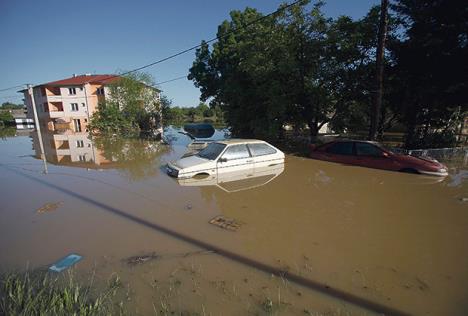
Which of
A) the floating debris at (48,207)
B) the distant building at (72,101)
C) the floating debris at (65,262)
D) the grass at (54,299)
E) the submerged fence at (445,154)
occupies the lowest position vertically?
the floating debris at (48,207)

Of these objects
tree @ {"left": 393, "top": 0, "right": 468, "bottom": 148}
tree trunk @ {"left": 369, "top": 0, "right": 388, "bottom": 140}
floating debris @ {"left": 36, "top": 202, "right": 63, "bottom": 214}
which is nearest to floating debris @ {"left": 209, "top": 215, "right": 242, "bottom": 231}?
floating debris @ {"left": 36, "top": 202, "right": 63, "bottom": 214}

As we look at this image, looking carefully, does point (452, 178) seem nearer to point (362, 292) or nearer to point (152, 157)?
point (362, 292)

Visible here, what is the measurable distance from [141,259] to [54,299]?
1.33m

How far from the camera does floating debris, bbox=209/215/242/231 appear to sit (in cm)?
527

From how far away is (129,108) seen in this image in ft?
97.5

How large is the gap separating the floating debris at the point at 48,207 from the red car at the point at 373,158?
10784 millimetres

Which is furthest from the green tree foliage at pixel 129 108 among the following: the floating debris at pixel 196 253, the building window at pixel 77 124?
the floating debris at pixel 196 253

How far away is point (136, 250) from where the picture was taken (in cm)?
438

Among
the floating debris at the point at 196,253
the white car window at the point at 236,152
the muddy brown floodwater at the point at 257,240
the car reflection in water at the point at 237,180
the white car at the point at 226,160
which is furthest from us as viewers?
the white car window at the point at 236,152

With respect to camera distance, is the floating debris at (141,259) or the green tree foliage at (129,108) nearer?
the floating debris at (141,259)

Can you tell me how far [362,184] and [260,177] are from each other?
355 centimetres

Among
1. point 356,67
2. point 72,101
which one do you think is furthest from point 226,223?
point 72,101

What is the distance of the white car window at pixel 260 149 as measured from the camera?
9820mm

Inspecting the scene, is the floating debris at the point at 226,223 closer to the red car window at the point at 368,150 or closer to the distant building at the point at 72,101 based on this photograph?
the red car window at the point at 368,150
